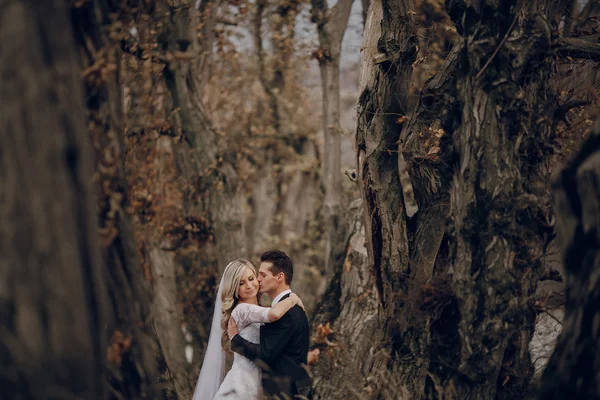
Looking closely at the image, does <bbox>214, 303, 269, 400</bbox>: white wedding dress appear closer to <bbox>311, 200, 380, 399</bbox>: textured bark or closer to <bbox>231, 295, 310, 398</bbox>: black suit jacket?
<bbox>231, 295, 310, 398</bbox>: black suit jacket

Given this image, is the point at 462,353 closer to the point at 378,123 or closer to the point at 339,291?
the point at 378,123

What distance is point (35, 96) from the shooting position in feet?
10.1

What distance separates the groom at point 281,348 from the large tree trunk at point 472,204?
66 cm

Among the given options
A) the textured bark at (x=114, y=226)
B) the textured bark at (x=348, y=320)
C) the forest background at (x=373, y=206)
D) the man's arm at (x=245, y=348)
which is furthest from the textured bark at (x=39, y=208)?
the textured bark at (x=348, y=320)

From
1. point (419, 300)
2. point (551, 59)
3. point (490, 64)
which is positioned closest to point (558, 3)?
point (551, 59)

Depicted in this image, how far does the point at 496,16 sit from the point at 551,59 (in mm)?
594

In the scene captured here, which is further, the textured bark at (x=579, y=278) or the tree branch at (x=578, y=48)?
the tree branch at (x=578, y=48)

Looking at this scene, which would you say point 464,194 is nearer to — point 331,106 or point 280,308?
point 280,308

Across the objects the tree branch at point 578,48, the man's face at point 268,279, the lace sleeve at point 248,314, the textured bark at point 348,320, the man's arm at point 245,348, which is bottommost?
the textured bark at point 348,320

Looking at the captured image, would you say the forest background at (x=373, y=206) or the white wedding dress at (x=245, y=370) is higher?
the forest background at (x=373, y=206)

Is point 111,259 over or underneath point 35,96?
underneath

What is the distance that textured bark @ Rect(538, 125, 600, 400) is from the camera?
12.0ft

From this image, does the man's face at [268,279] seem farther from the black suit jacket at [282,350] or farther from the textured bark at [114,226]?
the textured bark at [114,226]

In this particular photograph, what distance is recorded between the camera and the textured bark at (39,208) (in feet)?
10.0
